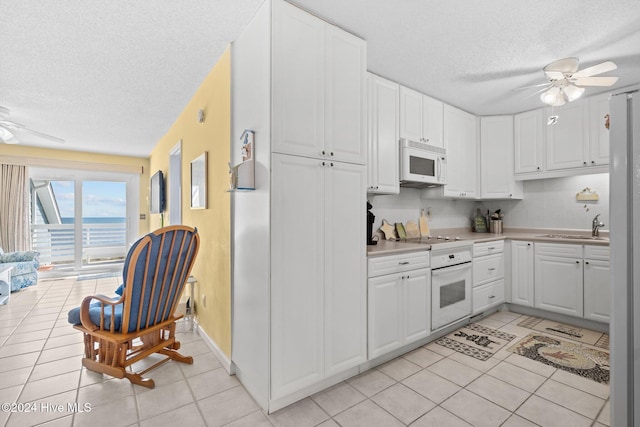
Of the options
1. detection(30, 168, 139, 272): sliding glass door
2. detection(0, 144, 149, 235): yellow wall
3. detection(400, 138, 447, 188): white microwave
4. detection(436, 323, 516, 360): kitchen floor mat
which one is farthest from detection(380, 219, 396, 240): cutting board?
detection(30, 168, 139, 272): sliding glass door

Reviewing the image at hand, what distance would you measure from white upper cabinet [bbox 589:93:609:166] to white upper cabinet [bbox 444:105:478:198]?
1.14 m

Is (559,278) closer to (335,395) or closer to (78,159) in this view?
(335,395)

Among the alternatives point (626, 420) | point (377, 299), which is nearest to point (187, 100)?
point (377, 299)

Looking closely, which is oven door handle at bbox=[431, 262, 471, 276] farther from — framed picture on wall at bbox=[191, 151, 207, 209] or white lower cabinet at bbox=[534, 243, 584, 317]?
framed picture on wall at bbox=[191, 151, 207, 209]

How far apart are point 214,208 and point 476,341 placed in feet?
8.98

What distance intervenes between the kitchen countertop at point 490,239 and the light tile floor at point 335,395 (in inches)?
36.3

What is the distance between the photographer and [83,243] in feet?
19.7

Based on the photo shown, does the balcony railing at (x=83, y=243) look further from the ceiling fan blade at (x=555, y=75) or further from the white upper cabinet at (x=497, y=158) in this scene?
the ceiling fan blade at (x=555, y=75)

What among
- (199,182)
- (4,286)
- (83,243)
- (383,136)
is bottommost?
(4,286)

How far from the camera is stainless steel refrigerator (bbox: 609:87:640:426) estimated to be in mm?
1134

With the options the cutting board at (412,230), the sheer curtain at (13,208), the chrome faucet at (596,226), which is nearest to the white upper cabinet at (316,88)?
the cutting board at (412,230)

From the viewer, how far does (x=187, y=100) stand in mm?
3359

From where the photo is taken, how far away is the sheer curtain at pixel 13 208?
5.14 m

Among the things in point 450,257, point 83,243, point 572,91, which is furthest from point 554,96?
point 83,243
